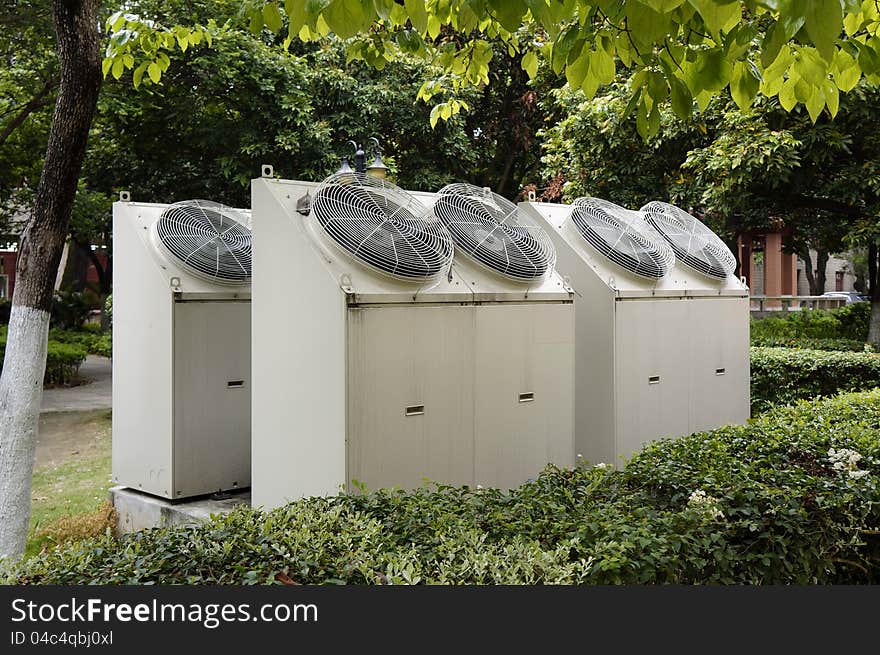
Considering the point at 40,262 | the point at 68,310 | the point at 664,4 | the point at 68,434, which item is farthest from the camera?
the point at 68,310

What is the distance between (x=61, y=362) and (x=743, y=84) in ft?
50.1

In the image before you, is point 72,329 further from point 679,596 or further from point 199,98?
point 679,596

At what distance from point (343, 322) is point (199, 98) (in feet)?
36.2

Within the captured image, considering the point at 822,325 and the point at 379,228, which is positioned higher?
the point at 379,228

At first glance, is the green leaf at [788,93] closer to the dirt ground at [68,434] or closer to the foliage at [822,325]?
the dirt ground at [68,434]

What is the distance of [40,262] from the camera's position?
18.5 ft

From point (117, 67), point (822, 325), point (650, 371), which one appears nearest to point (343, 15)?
point (117, 67)

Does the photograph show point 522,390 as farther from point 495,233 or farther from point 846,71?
point 846,71

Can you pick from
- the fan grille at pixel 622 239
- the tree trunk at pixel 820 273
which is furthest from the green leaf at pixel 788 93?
the tree trunk at pixel 820 273

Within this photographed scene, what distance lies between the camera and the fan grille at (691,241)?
26.0 feet

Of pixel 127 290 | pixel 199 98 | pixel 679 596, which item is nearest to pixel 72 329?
pixel 199 98

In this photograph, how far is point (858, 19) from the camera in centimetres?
425

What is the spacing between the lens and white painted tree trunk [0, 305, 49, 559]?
5.62m

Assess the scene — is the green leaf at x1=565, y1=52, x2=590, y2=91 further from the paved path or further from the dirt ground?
the paved path
